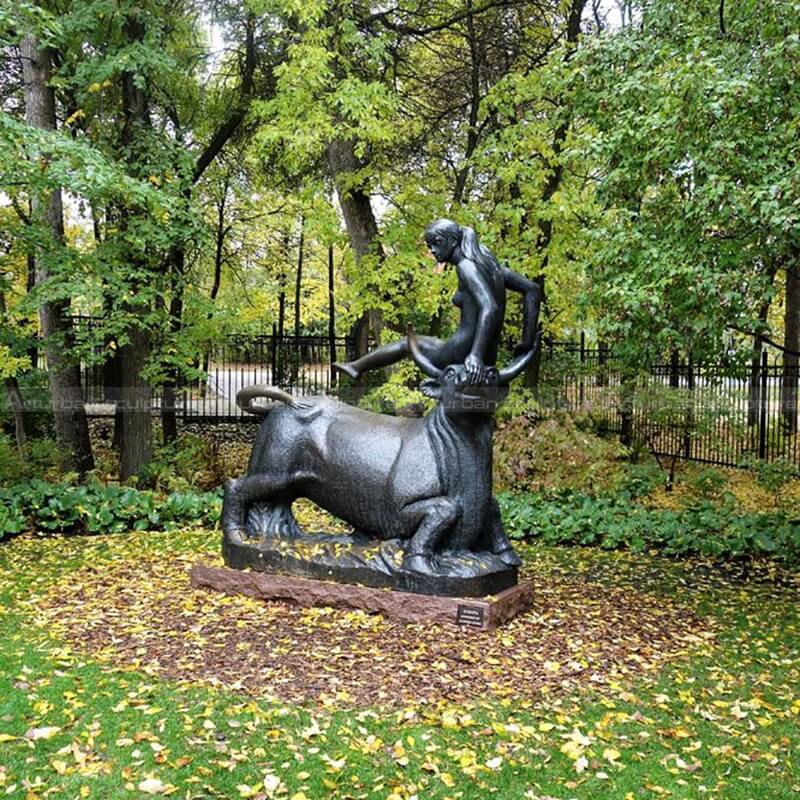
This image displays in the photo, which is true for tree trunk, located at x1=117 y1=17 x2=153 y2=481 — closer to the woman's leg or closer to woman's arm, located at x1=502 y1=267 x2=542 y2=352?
the woman's leg

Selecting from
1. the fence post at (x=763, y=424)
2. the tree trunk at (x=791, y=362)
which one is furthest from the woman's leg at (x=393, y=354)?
the fence post at (x=763, y=424)

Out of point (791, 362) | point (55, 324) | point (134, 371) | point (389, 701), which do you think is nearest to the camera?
point (389, 701)

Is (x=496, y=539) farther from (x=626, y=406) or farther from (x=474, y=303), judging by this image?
(x=626, y=406)

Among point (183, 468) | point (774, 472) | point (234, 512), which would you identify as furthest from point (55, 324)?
point (774, 472)

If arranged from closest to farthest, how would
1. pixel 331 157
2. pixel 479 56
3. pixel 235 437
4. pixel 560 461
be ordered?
pixel 560 461 → pixel 331 157 → pixel 479 56 → pixel 235 437

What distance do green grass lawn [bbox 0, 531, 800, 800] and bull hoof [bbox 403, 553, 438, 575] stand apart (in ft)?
1.41

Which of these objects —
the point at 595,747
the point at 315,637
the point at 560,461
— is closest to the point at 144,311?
the point at 560,461

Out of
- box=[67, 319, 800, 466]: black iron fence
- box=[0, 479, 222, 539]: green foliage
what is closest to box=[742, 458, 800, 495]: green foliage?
box=[67, 319, 800, 466]: black iron fence

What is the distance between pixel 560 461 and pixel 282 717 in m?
7.48

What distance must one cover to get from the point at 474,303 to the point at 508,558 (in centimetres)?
198

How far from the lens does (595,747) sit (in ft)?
14.1

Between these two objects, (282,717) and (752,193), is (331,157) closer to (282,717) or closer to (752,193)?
(752,193)

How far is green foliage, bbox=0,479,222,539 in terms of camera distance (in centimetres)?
948

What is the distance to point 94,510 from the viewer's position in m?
9.73
